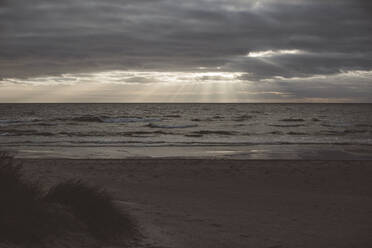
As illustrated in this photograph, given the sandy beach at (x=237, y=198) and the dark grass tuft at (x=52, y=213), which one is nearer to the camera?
the dark grass tuft at (x=52, y=213)

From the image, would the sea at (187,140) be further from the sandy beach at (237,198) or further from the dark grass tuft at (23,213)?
the dark grass tuft at (23,213)

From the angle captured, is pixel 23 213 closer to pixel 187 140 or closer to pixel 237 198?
pixel 237 198

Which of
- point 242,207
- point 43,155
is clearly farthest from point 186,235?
point 43,155

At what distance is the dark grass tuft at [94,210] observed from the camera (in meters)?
4.66

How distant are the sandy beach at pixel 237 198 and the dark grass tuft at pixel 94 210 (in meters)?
0.39

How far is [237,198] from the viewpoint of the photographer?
833 cm

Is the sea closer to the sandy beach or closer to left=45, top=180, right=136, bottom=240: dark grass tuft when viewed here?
the sandy beach

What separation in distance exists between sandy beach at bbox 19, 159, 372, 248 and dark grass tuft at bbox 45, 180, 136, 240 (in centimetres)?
39

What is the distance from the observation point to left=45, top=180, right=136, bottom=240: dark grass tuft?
4660 mm

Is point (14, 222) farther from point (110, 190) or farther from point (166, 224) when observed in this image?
point (110, 190)

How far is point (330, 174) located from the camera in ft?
38.4

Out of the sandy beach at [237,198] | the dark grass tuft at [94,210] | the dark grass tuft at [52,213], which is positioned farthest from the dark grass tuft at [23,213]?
→ the sandy beach at [237,198]

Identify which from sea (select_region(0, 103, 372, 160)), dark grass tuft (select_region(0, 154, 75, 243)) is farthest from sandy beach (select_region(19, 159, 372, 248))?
sea (select_region(0, 103, 372, 160))

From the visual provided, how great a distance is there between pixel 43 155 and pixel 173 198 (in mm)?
10529
